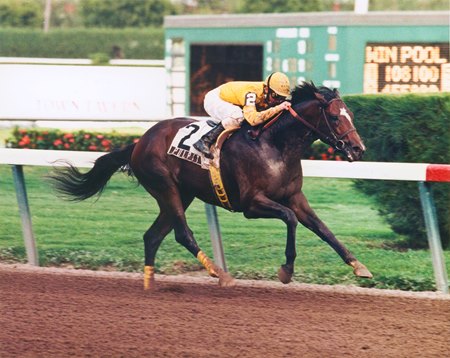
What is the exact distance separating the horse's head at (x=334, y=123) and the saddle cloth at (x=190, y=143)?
664 millimetres

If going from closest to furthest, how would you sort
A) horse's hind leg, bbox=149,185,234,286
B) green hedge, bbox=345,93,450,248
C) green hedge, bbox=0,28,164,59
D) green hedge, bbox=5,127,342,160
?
1. horse's hind leg, bbox=149,185,234,286
2. green hedge, bbox=345,93,450,248
3. green hedge, bbox=5,127,342,160
4. green hedge, bbox=0,28,164,59

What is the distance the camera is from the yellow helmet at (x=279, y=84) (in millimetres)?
7199

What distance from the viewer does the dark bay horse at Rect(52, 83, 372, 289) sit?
23.2ft

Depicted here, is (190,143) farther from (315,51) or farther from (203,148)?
(315,51)

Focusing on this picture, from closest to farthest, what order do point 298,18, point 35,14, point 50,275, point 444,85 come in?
point 50,275 < point 444,85 < point 298,18 < point 35,14

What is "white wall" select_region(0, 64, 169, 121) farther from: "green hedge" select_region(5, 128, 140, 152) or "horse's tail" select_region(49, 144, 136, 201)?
"horse's tail" select_region(49, 144, 136, 201)

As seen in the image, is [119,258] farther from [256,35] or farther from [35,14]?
[35,14]

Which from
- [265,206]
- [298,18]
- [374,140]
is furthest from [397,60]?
[265,206]

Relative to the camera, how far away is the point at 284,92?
725 centimetres

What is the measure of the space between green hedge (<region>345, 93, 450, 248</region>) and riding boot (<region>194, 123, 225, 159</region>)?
194cm

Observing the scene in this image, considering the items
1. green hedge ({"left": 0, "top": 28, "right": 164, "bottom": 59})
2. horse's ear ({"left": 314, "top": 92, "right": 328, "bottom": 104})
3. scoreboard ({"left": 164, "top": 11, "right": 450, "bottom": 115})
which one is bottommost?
green hedge ({"left": 0, "top": 28, "right": 164, "bottom": 59})

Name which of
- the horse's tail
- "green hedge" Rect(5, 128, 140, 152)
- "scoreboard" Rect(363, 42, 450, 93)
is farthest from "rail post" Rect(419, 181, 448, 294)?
"scoreboard" Rect(363, 42, 450, 93)

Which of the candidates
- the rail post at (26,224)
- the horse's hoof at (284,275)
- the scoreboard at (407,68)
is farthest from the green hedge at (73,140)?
the horse's hoof at (284,275)

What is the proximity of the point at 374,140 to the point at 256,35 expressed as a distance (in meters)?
11.7
